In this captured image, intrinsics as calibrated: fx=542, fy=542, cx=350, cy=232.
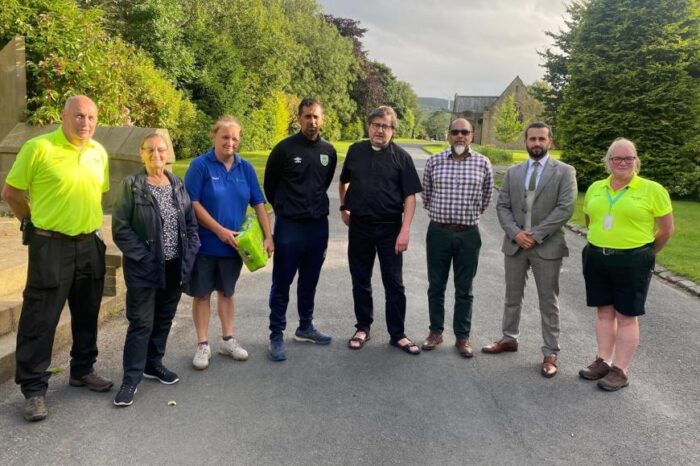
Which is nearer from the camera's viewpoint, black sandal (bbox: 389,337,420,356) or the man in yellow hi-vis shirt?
the man in yellow hi-vis shirt

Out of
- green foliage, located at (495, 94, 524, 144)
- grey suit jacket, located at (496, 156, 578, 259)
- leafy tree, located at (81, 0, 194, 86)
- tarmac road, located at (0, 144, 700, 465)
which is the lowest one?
tarmac road, located at (0, 144, 700, 465)

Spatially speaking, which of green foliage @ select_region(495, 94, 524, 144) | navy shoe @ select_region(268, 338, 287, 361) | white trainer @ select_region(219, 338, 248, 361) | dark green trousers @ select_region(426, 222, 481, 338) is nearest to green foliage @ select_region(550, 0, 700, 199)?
dark green trousers @ select_region(426, 222, 481, 338)

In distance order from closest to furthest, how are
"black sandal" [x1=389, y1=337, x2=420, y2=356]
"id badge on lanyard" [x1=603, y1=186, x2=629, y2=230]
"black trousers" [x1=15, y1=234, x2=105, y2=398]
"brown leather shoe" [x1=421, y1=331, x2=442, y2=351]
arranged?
"black trousers" [x1=15, y1=234, x2=105, y2=398] → "id badge on lanyard" [x1=603, y1=186, x2=629, y2=230] → "black sandal" [x1=389, y1=337, x2=420, y2=356] → "brown leather shoe" [x1=421, y1=331, x2=442, y2=351]

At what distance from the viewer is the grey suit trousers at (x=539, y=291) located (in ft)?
15.1

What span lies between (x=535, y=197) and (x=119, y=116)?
7.75 meters

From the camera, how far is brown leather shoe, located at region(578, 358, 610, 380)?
4.33 m

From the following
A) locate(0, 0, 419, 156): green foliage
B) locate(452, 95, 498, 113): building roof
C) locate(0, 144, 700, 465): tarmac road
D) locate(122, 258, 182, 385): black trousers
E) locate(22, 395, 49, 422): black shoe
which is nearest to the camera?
locate(0, 144, 700, 465): tarmac road

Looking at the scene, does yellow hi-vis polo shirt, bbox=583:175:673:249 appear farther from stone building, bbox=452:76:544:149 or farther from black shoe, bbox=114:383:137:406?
stone building, bbox=452:76:544:149

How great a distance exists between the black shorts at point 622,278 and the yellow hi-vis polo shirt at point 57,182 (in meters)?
3.79

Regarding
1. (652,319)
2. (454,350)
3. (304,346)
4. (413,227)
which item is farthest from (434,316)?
(413,227)

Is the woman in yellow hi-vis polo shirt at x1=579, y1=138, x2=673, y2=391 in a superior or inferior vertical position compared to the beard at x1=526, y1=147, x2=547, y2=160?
inferior

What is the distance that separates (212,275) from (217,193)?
0.67 metres

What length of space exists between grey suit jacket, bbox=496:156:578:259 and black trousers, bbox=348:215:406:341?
102cm

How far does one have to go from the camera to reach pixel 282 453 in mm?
3148
